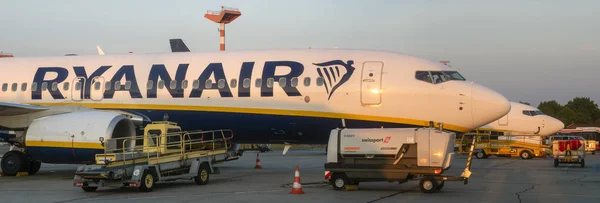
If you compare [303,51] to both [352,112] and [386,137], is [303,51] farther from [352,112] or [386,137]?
[386,137]

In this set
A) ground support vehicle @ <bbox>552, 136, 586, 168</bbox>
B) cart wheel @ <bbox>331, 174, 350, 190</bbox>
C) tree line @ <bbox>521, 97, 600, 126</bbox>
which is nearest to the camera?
cart wheel @ <bbox>331, 174, 350, 190</bbox>

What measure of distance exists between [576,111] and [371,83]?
118650mm

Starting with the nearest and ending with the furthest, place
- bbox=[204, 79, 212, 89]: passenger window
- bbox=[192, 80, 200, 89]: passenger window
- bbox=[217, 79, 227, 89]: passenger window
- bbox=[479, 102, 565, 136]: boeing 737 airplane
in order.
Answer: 1. bbox=[217, 79, 227, 89]: passenger window
2. bbox=[204, 79, 212, 89]: passenger window
3. bbox=[192, 80, 200, 89]: passenger window
4. bbox=[479, 102, 565, 136]: boeing 737 airplane

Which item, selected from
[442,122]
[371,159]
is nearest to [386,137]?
[371,159]

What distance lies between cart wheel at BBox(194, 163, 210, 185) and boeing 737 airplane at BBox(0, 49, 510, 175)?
260cm

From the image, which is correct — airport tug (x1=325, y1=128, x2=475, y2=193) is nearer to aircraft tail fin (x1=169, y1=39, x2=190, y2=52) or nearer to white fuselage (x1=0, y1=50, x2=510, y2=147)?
white fuselage (x1=0, y1=50, x2=510, y2=147)

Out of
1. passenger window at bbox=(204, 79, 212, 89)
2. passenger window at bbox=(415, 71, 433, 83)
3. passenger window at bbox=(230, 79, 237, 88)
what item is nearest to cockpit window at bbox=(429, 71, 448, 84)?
passenger window at bbox=(415, 71, 433, 83)

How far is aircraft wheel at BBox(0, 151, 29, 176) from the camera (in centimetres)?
2123

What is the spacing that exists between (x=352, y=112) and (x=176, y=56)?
20.8ft

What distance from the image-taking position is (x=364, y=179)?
16.0 m

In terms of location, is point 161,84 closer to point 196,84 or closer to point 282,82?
point 196,84

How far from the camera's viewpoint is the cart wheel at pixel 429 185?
15266mm

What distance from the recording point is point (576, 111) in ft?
417

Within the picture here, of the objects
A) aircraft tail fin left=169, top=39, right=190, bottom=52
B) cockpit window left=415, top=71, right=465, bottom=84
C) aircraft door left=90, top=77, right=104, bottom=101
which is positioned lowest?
aircraft door left=90, top=77, right=104, bottom=101
